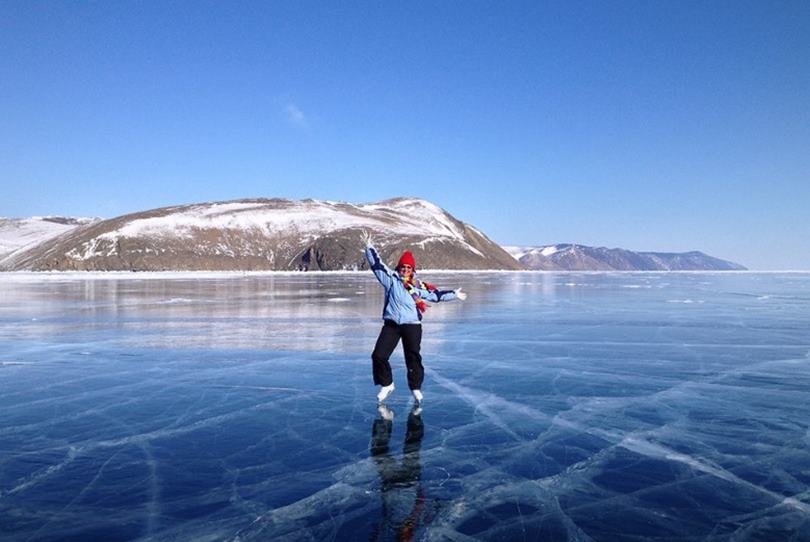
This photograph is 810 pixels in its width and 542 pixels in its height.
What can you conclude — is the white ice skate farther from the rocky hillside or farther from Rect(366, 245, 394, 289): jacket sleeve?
the rocky hillside

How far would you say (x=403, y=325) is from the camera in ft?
28.5

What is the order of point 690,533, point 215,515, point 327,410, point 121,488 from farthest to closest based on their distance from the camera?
1. point 327,410
2. point 121,488
3. point 215,515
4. point 690,533

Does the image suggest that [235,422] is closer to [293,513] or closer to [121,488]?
[121,488]

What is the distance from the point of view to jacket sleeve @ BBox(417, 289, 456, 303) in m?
8.84

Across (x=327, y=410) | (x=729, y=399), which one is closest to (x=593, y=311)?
(x=729, y=399)

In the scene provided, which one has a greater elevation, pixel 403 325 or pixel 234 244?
pixel 234 244

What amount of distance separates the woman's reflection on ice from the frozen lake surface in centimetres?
2

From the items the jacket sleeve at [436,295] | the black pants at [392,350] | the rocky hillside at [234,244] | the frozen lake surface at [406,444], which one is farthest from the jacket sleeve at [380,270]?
the rocky hillside at [234,244]

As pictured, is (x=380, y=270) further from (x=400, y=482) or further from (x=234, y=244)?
(x=234, y=244)

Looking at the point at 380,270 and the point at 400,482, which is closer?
the point at 400,482

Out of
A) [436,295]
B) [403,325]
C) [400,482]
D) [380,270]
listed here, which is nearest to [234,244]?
[380,270]

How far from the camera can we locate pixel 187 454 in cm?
622

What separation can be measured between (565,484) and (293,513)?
8.07 ft

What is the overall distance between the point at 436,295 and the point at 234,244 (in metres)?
153
